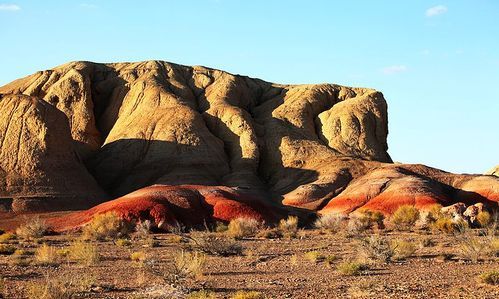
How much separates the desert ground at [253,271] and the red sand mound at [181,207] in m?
15.4

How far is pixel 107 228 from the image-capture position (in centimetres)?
3850

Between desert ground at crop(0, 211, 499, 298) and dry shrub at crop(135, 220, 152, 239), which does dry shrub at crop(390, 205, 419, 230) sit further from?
dry shrub at crop(135, 220, 152, 239)

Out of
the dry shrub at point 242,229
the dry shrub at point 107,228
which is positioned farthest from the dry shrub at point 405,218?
the dry shrub at point 107,228

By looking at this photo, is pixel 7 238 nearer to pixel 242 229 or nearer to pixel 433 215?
pixel 242 229

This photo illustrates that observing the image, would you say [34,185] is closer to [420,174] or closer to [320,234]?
[320,234]

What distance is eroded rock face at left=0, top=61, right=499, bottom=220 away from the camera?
62312 mm

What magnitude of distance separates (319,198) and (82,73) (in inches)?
1603

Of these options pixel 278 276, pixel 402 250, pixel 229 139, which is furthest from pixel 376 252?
pixel 229 139

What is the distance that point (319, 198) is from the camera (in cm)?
6284

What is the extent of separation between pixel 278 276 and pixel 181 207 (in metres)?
30.1

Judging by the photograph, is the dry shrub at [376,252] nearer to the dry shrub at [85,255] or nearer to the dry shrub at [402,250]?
the dry shrub at [402,250]

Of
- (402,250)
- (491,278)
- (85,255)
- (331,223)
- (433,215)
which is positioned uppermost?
(491,278)

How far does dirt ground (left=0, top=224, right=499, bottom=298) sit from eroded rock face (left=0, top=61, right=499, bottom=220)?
107ft

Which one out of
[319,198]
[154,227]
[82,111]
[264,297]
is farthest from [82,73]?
[264,297]
